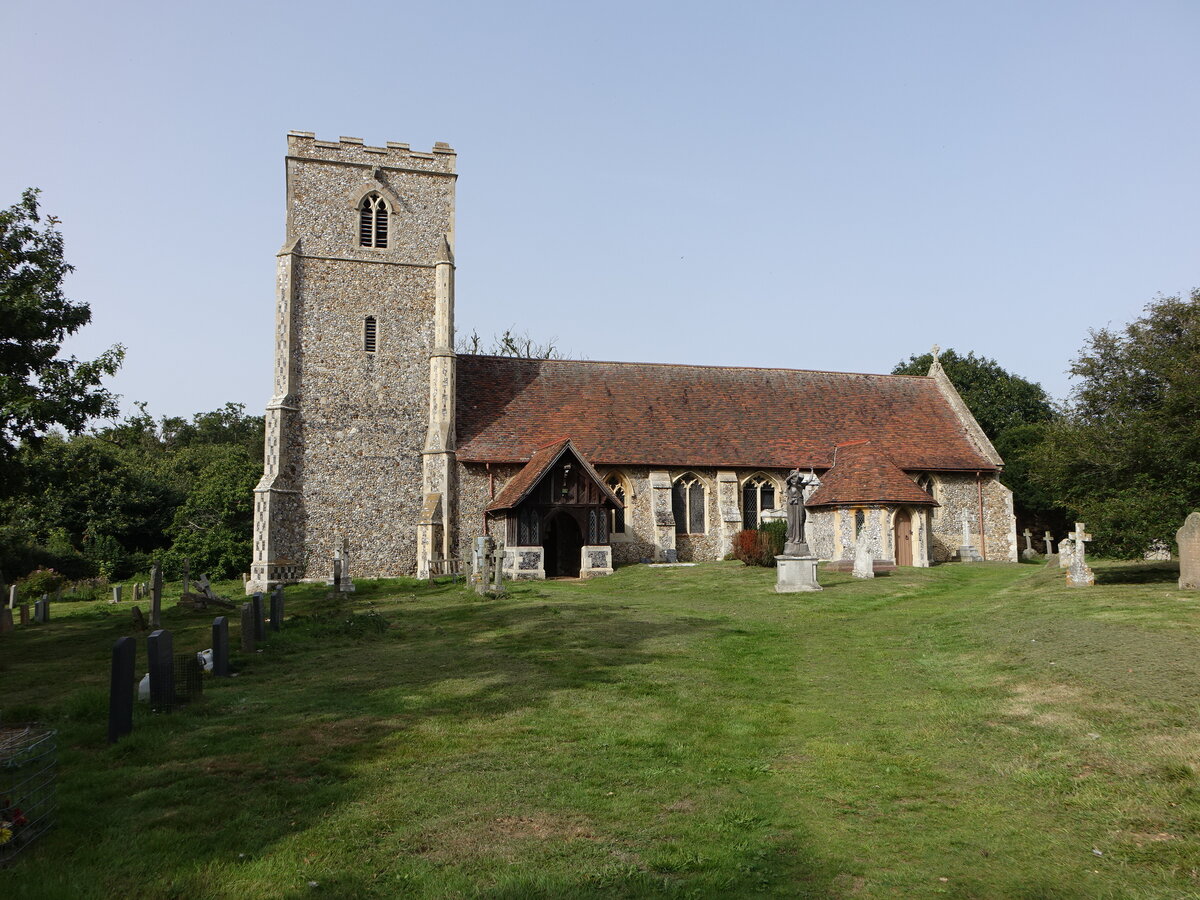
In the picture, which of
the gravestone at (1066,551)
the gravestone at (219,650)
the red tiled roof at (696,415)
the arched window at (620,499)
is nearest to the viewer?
the gravestone at (219,650)

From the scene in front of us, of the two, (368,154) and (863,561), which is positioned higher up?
(368,154)

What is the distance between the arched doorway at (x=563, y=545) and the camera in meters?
29.2

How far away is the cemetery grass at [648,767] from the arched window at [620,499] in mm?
15636

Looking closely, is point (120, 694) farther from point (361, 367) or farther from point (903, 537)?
point (903, 537)

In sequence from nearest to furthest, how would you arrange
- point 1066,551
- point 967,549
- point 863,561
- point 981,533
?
point 1066,551
point 863,561
point 967,549
point 981,533

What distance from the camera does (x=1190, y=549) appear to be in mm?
16250

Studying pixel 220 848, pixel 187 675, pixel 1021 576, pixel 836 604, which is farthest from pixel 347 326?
pixel 220 848

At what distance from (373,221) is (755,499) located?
1692 centimetres

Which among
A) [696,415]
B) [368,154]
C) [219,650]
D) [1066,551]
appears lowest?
[219,650]

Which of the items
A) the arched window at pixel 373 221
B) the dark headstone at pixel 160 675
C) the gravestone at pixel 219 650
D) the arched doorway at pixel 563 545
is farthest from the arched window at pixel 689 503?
the dark headstone at pixel 160 675

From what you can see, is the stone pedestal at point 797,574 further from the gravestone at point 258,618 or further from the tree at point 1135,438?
the gravestone at point 258,618

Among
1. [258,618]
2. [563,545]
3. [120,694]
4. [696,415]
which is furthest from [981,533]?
[120,694]

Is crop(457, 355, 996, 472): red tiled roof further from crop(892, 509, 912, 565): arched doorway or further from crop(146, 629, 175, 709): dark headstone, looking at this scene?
crop(146, 629, 175, 709): dark headstone

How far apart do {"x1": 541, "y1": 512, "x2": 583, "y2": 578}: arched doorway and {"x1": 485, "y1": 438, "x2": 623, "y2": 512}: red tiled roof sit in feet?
6.40
